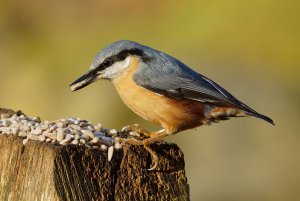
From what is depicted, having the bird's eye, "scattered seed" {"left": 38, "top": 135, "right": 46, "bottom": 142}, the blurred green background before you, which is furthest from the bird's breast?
the blurred green background

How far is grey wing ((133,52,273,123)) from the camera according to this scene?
18.4 feet

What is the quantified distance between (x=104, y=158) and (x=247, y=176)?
15.3 ft

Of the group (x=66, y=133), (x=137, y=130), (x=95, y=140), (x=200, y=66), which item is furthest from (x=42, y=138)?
(x=200, y=66)

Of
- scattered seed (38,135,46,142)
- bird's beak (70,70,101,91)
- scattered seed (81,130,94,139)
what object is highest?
bird's beak (70,70,101,91)

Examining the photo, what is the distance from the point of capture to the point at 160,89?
557 centimetres

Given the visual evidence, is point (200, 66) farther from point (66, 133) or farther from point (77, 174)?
point (77, 174)

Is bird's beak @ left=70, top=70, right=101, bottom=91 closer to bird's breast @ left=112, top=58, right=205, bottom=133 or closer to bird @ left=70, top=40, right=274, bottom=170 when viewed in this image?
bird @ left=70, top=40, right=274, bottom=170

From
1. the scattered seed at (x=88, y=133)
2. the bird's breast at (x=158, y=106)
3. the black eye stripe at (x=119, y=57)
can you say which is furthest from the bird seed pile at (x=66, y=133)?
the black eye stripe at (x=119, y=57)

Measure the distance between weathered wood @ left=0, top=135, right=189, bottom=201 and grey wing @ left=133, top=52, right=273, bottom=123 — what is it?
4.18ft

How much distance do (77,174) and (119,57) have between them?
1892mm

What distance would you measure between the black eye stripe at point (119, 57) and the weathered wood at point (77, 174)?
1.33 meters

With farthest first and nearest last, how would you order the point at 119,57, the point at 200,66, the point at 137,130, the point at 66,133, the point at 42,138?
the point at 200,66 < the point at 119,57 < the point at 137,130 < the point at 66,133 < the point at 42,138

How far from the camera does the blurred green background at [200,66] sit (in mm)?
8477

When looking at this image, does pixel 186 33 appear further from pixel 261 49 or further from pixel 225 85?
pixel 225 85
